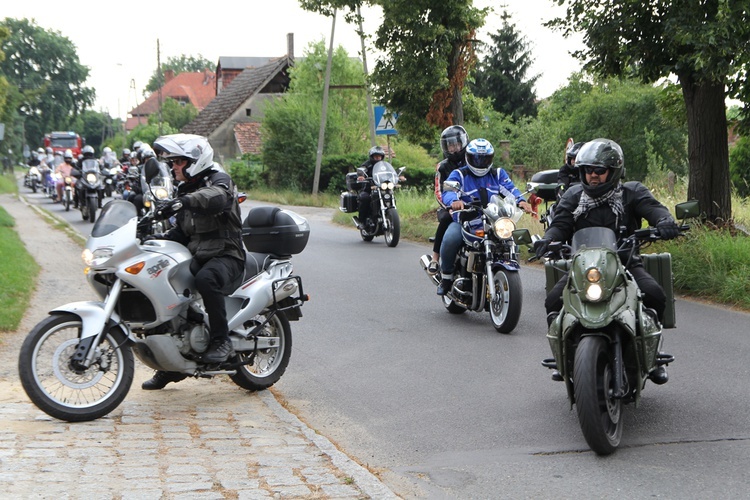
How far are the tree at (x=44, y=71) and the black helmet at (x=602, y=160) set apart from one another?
10909 centimetres

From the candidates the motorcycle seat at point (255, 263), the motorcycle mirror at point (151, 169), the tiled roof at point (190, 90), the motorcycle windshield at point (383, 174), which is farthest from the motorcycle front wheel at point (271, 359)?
the tiled roof at point (190, 90)

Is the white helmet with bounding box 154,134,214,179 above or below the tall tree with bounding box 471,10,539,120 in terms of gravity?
below

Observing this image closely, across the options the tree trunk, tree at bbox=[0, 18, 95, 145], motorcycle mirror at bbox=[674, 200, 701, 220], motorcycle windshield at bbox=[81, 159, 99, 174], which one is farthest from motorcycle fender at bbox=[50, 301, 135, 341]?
tree at bbox=[0, 18, 95, 145]

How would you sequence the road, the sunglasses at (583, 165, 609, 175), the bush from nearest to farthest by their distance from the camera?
the road
the sunglasses at (583, 165, 609, 175)
the bush

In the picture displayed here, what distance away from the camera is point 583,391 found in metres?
5.54

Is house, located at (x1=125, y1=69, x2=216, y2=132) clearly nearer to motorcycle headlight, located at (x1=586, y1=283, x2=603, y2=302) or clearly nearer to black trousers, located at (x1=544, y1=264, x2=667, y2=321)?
black trousers, located at (x1=544, y1=264, x2=667, y2=321)

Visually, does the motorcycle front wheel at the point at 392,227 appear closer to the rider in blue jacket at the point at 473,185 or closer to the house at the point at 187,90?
the rider in blue jacket at the point at 473,185

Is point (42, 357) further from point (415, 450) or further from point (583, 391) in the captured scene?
point (583, 391)

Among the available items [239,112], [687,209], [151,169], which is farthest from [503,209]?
[239,112]

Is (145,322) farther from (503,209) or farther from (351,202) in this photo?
(351,202)

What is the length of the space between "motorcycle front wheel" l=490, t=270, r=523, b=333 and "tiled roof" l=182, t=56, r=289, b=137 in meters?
59.0

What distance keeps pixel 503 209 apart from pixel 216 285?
3783 mm

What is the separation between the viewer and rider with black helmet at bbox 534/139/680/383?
6434 millimetres

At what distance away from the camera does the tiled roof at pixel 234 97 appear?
68.8 meters
